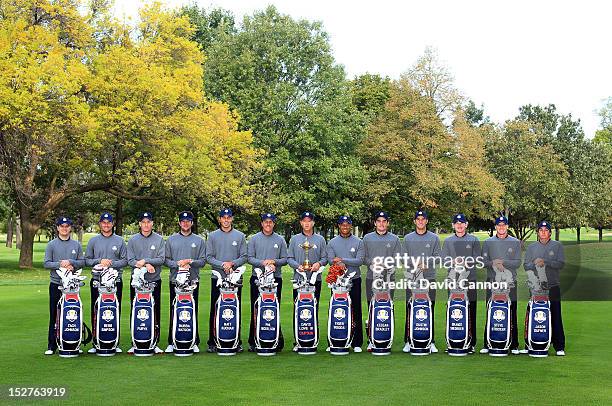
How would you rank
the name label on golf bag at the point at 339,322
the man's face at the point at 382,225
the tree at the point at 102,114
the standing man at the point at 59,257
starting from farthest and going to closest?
1. the tree at the point at 102,114
2. the man's face at the point at 382,225
3. the name label on golf bag at the point at 339,322
4. the standing man at the point at 59,257

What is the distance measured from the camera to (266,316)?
11.6 meters

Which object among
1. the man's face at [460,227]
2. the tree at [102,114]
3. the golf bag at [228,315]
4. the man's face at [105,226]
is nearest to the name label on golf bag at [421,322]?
the man's face at [460,227]

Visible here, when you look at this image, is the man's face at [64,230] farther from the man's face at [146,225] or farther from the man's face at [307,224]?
the man's face at [307,224]

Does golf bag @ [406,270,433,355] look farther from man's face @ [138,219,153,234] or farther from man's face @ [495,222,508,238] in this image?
man's face @ [138,219,153,234]

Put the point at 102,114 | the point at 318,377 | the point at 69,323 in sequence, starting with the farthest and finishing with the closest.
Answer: the point at 102,114 → the point at 69,323 → the point at 318,377

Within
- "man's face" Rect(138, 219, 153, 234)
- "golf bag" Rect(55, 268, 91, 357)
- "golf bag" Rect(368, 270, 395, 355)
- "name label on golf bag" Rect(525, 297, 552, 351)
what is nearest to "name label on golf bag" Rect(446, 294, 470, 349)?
"golf bag" Rect(368, 270, 395, 355)

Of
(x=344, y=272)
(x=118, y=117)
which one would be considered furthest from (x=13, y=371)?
(x=118, y=117)

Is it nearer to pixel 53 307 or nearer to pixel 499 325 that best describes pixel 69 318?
pixel 53 307

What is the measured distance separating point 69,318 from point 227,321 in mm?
2056

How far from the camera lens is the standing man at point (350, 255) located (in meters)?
11.7

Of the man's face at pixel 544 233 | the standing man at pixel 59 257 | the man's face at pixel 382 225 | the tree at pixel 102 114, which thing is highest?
the tree at pixel 102 114

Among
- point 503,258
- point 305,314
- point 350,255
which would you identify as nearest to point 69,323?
point 305,314

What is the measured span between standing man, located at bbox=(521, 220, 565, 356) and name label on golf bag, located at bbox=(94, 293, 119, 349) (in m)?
5.48

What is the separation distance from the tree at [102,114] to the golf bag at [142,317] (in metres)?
21.4
